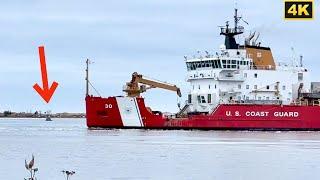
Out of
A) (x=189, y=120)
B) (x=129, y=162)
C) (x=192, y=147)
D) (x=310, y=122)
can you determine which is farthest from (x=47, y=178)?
(x=310, y=122)

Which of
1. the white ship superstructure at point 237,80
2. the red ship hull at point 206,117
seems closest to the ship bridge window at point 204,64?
the white ship superstructure at point 237,80

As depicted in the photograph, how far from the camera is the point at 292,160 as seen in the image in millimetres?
30328

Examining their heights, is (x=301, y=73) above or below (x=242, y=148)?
above

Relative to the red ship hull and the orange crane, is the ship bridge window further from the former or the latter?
the red ship hull

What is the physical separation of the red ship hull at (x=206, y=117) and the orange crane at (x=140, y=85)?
5.76ft

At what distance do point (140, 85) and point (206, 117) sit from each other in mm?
6208

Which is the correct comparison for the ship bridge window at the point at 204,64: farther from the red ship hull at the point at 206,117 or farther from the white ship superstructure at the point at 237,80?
the red ship hull at the point at 206,117

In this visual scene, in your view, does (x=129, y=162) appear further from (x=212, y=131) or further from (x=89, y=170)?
(x=212, y=131)

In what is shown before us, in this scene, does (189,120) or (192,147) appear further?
A: (189,120)

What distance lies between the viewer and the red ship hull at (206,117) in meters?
56.9

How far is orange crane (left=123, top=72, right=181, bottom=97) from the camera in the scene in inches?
2298

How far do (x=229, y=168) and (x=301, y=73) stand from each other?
3724 cm

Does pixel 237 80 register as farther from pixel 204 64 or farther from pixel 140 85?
pixel 140 85

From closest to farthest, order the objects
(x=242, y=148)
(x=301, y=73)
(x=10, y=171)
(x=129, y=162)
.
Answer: (x=10, y=171), (x=129, y=162), (x=242, y=148), (x=301, y=73)
